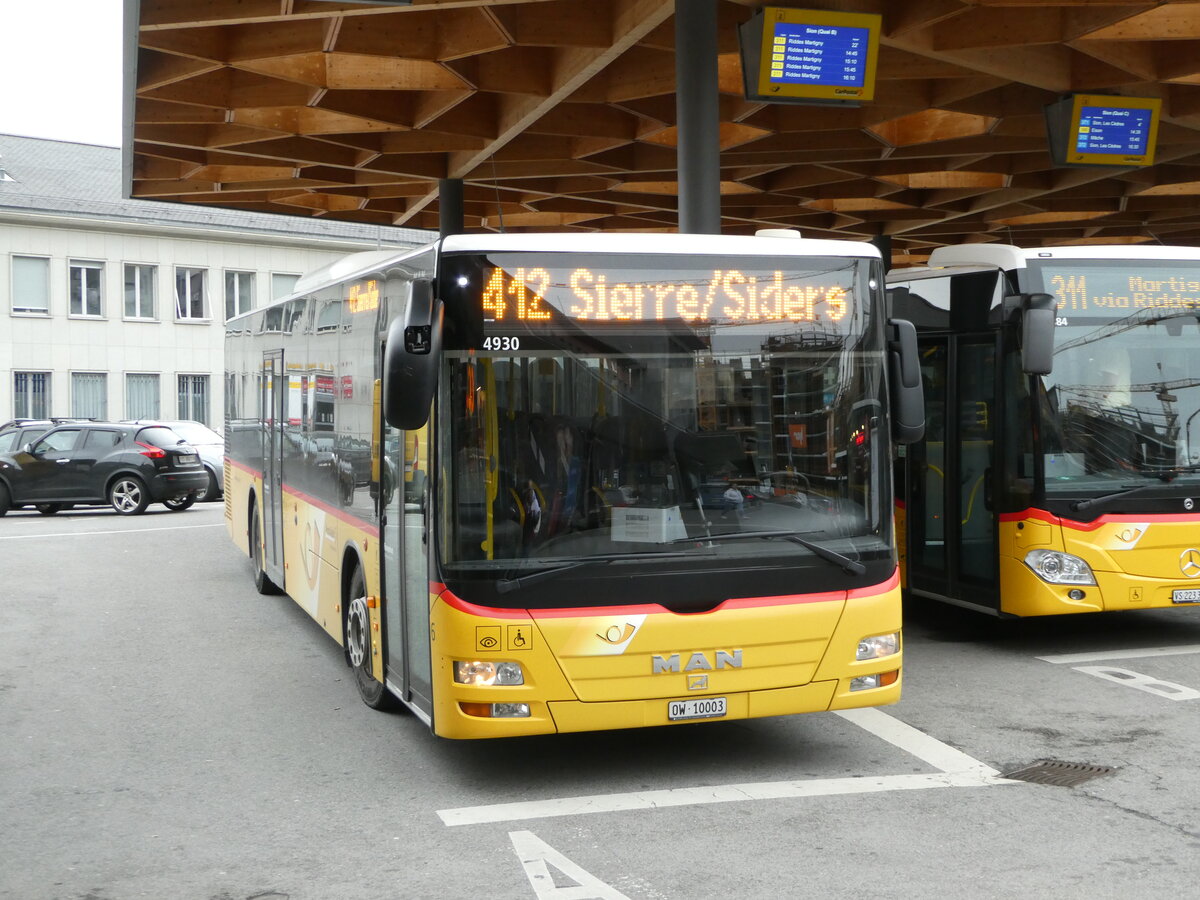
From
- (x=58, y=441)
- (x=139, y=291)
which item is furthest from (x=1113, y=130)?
(x=139, y=291)

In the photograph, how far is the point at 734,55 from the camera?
1409 centimetres

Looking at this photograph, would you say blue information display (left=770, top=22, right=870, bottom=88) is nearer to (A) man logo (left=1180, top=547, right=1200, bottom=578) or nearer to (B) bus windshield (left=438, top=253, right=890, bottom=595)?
(A) man logo (left=1180, top=547, right=1200, bottom=578)

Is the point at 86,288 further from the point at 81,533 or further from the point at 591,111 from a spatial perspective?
the point at 591,111

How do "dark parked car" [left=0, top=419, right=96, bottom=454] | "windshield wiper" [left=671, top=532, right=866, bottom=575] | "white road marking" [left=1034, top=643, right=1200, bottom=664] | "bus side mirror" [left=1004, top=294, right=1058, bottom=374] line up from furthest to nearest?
"dark parked car" [left=0, top=419, right=96, bottom=454], "white road marking" [left=1034, top=643, right=1200, bottom=664], "bus side mirror" [left=1004, top=294, right=1058, bottom=374], "windshield wiper" [left=671, top=532, right=866, bottom=575]

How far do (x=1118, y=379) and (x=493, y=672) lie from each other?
5.77m

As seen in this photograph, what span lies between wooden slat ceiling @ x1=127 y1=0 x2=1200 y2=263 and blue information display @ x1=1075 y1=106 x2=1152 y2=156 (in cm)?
28

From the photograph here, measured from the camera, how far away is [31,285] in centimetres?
4338

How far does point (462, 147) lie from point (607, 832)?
498 inches

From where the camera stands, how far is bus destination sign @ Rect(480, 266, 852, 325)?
6.63 metres

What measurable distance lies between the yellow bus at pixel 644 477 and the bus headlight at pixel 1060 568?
10.5 ft

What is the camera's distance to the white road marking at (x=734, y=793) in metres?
6.41

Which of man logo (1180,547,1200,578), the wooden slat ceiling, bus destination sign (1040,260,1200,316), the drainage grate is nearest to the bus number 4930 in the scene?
the drainage grate

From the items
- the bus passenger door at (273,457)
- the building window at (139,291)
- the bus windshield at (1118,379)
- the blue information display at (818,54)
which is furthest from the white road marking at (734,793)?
the building window at (139,291)

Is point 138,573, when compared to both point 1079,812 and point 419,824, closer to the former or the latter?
point 419,824
